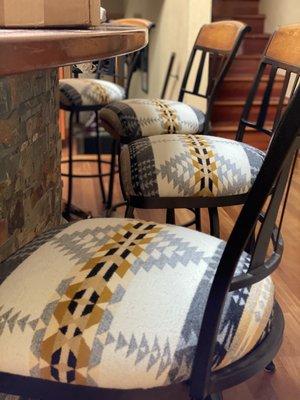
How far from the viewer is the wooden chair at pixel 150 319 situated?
559 mm

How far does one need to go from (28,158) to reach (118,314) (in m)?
0.96

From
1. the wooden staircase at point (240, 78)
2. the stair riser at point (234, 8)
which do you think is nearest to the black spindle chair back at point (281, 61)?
the wooden staircase at point (240, 78)

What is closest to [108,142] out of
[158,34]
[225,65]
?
[158,34]

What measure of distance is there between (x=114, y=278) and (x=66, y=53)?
0.26 meters

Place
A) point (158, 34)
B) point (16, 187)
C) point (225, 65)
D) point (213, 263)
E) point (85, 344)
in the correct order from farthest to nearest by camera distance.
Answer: point (158, 34)
point (225, 65)
point (16, 187)
point (213, 263)
point (85, 344)

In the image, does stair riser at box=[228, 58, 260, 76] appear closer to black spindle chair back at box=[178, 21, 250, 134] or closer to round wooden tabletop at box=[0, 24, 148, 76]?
black spindle chair back at box=[178, 21, 250, 134]

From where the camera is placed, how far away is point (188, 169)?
1216mm

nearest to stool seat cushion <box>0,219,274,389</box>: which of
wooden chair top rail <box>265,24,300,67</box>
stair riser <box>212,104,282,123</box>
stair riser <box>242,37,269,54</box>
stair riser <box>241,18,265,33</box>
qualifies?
wooden chair top rail <box>265,24,300,67</box>

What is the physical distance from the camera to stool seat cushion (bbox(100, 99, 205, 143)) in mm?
1802

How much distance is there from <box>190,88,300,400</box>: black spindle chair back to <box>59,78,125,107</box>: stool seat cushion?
1802mm

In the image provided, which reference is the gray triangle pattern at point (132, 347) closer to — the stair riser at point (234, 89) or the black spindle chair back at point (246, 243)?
the black spindle chair back at point (246, 243)

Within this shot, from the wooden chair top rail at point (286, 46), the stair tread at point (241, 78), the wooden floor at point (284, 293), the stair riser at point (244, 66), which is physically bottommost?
the wooden floor at point (284, 293)

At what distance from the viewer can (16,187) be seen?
1.37 metres

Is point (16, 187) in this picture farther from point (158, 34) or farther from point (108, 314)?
point (158, 34)
